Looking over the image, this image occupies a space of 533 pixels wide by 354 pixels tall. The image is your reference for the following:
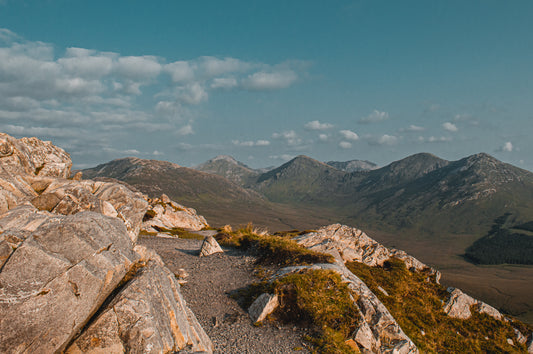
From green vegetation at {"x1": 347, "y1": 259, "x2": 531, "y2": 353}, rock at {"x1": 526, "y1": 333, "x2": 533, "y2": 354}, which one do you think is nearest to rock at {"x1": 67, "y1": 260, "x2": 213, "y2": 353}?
green vegetation at {"x1": 347, "y1": 259, "x2": 531, "y2": 353}

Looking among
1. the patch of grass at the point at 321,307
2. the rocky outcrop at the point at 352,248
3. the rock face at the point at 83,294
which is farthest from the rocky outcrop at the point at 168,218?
the rock face at the point at 83,294

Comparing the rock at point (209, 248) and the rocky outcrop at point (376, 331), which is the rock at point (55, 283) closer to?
the rocky outcrop at point (376, 331)

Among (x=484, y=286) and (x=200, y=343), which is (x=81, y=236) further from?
Answer: (x=484, y=286)

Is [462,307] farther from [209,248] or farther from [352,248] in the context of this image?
[209,248]

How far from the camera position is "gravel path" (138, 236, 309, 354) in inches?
464

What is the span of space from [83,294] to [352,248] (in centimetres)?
2389

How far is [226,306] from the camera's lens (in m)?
15.1

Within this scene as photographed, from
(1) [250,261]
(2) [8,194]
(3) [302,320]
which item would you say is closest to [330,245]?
(1) [250,261]

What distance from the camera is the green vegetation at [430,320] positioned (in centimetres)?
1622

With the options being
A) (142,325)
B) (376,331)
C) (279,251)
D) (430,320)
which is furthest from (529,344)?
(142,325)

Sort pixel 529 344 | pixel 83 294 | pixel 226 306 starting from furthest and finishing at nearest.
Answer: pixel 529 344
pixel 226 306
pixel 83 294

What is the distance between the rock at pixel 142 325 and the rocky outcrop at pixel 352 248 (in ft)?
A: 53.4

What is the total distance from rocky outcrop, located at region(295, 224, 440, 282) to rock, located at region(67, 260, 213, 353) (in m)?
16.3

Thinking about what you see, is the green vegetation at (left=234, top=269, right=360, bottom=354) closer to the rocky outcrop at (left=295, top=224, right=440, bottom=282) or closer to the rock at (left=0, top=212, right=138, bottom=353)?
the rock at (left=0, top=212, right=138, bottom=353)
